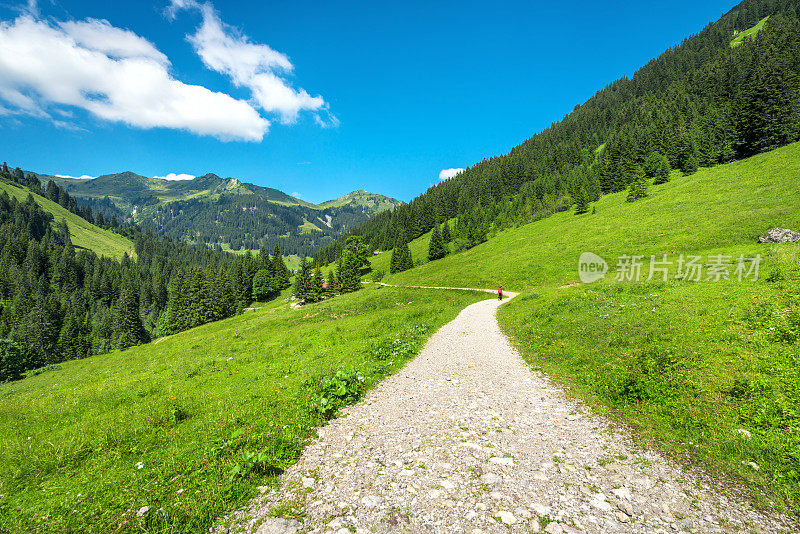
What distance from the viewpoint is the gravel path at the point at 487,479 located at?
4.66 meters

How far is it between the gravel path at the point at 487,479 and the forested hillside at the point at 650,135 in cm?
8964

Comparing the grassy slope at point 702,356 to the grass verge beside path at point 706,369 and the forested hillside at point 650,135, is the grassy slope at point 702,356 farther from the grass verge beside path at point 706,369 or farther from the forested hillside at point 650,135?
the forested hillside at point 650,135

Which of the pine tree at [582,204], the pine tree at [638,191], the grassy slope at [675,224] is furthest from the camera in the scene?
the pine tree at [582,204]

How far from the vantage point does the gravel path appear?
4660mm

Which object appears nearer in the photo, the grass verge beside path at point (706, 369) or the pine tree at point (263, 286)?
the grass verge beside path at point (706, 369)

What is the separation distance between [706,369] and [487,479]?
27.7ft

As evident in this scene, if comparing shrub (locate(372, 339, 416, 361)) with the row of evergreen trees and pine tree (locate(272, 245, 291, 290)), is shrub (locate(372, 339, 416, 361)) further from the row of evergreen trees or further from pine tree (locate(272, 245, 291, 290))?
pine tree (locate(272, 245, 291, 290))

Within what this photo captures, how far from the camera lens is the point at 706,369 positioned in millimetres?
8859

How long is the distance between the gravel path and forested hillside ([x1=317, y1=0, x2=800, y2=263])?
89642 millimetres

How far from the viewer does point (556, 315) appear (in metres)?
20.1

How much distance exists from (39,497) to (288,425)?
457cm

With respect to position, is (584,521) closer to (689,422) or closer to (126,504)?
(689,422)

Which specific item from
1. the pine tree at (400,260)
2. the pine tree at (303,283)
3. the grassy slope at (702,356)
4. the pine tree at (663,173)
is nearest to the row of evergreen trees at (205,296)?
the pine tree at (303,283)

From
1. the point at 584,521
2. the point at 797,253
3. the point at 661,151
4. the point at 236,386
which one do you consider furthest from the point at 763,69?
the point at 236,386
